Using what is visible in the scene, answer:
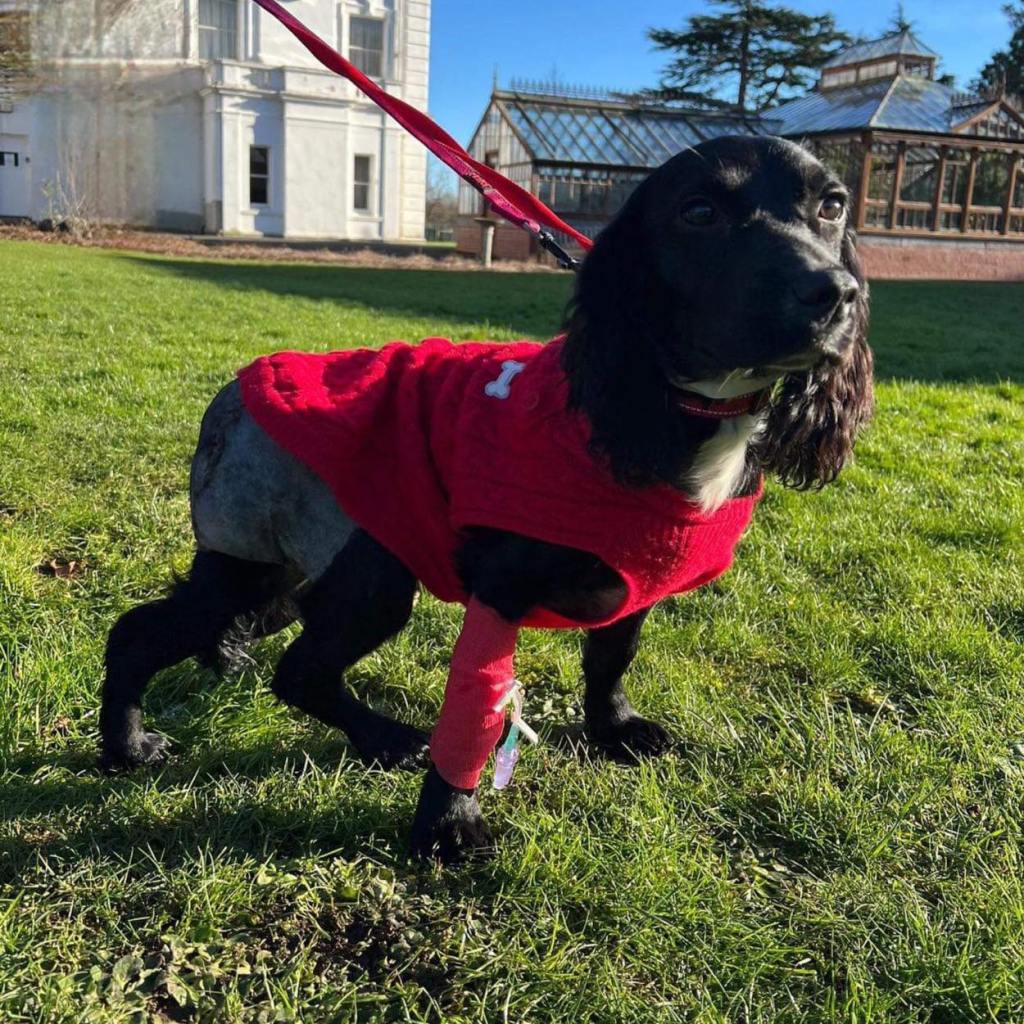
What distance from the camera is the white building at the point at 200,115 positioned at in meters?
25.2

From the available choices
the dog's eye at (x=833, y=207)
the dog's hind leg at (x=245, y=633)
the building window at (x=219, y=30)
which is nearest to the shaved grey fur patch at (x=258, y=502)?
the dog's hind leg at (x=245, y=633)

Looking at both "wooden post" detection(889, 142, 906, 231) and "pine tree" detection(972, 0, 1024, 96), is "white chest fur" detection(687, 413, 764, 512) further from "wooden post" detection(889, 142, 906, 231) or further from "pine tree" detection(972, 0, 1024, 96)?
"pine tree" detection(972, 0, 1024, 96)

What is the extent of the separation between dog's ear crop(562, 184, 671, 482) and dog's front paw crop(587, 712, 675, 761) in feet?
3.03

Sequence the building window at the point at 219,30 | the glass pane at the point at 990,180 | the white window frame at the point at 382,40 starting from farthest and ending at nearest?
the white window frame at the point at 382,40, the building window at the point at 219,30, the glass pane at the point at 990,180

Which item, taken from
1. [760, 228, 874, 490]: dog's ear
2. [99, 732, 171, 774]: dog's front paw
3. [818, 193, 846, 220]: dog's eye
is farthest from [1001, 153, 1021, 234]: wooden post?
[99, 732, 171, 774]: dog's front paw

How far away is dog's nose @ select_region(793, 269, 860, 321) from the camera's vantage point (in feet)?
5.24

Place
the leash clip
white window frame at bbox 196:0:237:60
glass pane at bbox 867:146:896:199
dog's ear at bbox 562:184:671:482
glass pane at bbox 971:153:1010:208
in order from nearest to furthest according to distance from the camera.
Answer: dog's ear at bbox 562:184:671:482
the leash clip
glass pane at bbox 867:146:896:199
glass pane at bbox 971:153:1010:208
white window frame at bbox 196:0:237:60

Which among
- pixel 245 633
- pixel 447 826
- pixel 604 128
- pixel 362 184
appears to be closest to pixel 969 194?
pixel 604 128

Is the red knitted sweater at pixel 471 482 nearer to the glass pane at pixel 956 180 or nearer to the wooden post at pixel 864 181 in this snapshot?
the wooden post at pixel 864 181

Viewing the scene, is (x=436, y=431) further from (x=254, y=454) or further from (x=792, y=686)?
(x=792, y=686)

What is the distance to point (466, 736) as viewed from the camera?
6.76 ft

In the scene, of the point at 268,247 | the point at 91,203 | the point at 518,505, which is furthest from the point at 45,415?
→ the point at 91,203

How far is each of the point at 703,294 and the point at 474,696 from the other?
0.97m

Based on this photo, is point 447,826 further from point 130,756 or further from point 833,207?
point 833,207
